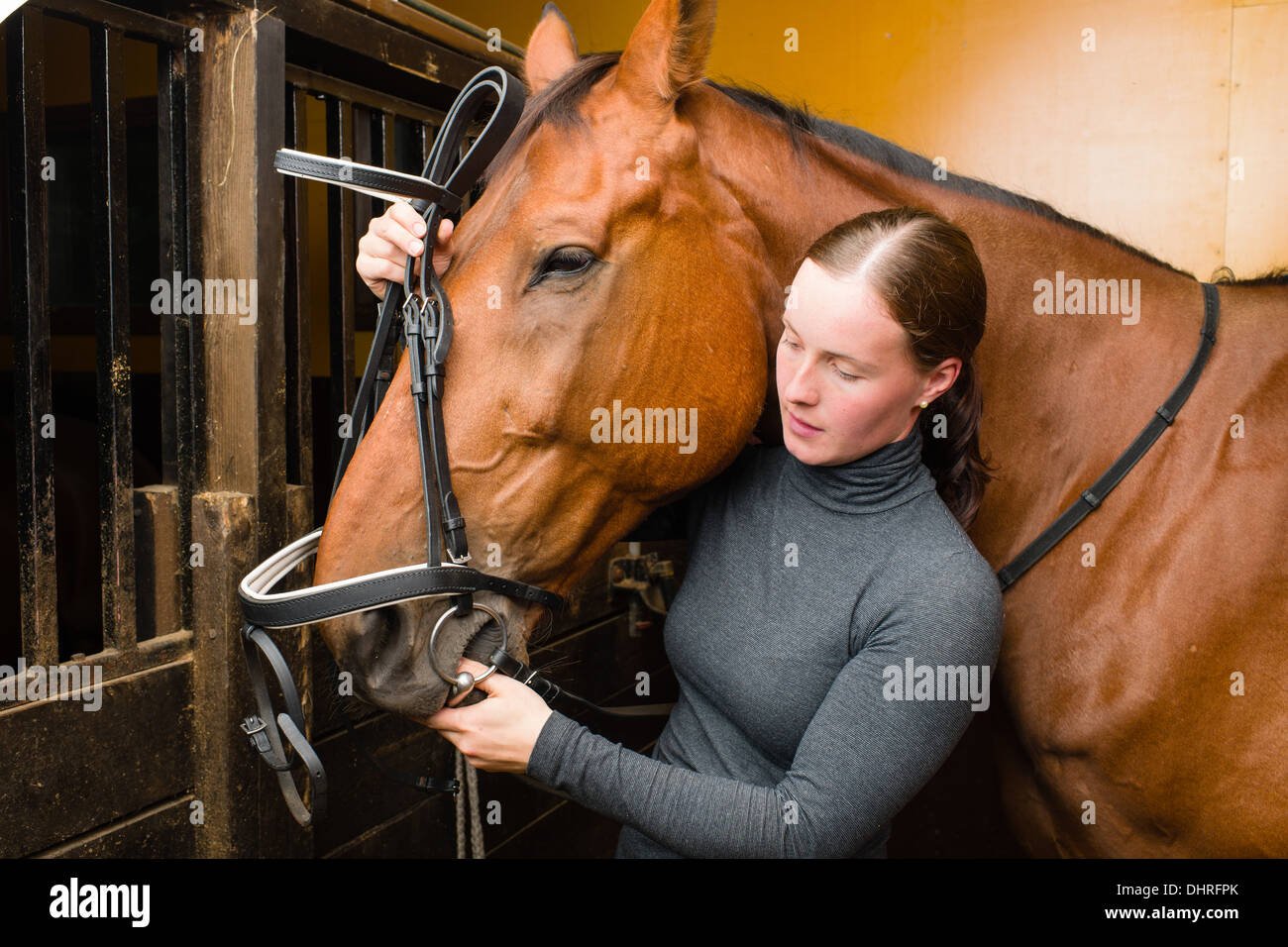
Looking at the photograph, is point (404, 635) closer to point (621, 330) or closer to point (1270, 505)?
point (621, 330)

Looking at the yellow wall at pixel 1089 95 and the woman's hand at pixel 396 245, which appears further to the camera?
the yellow wall at pixel 1089 95

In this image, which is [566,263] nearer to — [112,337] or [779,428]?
[779,428]

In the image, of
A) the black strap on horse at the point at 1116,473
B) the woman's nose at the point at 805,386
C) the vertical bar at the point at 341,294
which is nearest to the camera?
the woman's nose at the point at 805,386

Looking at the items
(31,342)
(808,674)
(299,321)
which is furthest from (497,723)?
(299,321)

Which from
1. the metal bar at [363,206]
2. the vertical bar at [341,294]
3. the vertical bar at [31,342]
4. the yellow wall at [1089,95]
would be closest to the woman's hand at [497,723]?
the vertical bar at [31,342]

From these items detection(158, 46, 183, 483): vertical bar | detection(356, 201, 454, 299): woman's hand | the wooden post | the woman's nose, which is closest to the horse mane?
detection(356, 201, 454, 299): woman's hand

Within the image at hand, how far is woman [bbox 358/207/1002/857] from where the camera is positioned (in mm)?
1074

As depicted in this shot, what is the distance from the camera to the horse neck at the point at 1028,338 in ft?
4.93

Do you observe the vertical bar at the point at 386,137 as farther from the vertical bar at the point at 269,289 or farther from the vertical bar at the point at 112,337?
the vertical bar at the point at 112,337

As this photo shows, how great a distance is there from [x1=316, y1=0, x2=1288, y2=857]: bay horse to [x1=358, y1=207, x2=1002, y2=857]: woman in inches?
5.8

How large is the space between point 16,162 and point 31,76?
0.43 feet

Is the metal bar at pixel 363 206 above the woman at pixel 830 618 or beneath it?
above

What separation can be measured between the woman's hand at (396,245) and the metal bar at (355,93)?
2.15ft

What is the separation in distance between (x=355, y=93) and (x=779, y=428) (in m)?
1.22
